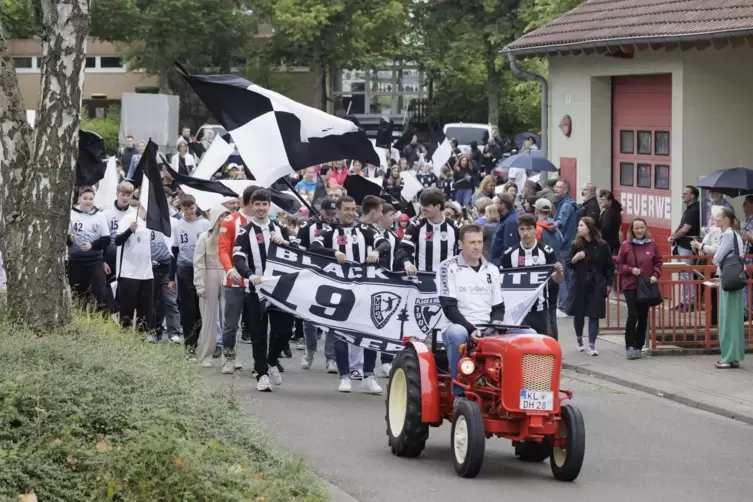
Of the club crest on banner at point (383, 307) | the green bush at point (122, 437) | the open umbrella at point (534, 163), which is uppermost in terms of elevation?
the open umbrella at point (534, 163)

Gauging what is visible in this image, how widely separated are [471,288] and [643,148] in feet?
41.5

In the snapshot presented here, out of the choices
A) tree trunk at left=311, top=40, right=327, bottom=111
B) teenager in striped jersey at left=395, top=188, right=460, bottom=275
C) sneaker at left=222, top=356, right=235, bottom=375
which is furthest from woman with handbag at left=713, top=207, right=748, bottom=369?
tree trunk at left=311, top=40, right=327, bottom=111

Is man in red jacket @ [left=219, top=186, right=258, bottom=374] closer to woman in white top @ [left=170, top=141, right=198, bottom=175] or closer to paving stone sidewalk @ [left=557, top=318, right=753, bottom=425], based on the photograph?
paving stone sidewalk @ [left=557, top=318, right=753, bottom=425]

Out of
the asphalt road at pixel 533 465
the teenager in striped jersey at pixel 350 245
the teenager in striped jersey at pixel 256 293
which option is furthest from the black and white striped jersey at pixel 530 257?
the teenager in striped jersey at pixel 256 293

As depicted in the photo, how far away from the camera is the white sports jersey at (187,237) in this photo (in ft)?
53.6

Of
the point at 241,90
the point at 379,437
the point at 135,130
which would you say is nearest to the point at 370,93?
the point at 135,130

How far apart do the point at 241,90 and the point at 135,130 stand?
2994 cm

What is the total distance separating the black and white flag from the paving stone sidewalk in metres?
3.49

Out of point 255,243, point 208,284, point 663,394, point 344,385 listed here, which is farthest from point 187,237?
point 663,394

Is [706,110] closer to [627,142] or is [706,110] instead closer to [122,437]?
[627,142]

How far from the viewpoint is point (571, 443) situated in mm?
9430

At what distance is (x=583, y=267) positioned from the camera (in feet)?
55.8

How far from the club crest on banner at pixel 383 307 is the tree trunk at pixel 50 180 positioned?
3370mm

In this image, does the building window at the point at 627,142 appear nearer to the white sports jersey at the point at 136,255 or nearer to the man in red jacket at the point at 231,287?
the white sports jersey at the point at 136,255
